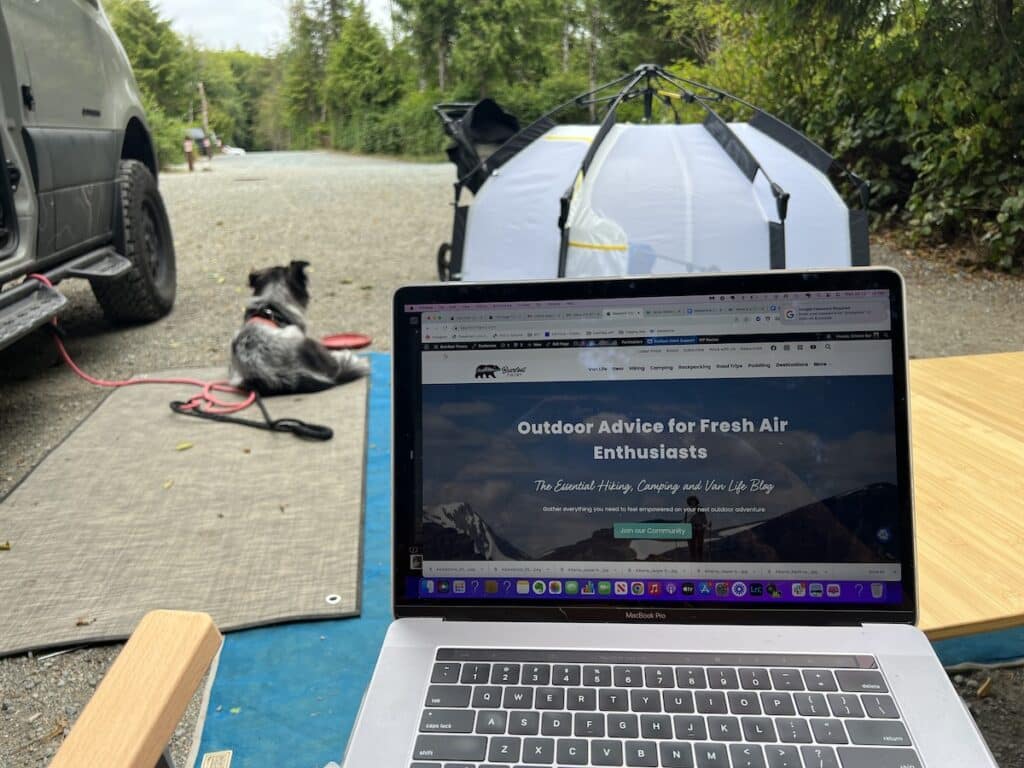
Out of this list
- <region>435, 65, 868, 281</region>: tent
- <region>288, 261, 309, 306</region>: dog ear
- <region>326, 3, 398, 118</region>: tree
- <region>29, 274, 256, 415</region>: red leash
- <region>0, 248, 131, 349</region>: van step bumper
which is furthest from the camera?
<region>326, 3, 398, 118</region>: tree

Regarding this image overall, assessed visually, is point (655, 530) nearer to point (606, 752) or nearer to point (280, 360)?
point (606, 752)

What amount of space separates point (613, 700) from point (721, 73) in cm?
1041

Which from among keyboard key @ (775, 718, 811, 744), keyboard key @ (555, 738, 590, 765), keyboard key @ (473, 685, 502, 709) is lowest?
keyboard key @ (555, 738, 590, 765)

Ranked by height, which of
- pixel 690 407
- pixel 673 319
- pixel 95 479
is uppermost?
pixel 673 319

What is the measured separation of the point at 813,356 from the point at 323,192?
43.2ft

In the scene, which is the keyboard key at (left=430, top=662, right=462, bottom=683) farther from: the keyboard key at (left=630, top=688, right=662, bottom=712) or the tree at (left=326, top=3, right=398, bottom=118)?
the tree at (left=326, top=3, right=398, bottom=118)

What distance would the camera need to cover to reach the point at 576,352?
1179mm

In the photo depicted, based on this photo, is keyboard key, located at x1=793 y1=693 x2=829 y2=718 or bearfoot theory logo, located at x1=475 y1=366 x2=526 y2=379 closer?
keyboard key, located at x1=793 y1=693 x2=829 y2=718

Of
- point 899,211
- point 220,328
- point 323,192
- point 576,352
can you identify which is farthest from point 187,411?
point 323,192

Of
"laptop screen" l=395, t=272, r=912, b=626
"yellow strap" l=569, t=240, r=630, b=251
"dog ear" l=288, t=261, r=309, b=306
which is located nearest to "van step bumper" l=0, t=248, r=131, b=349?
"dog ear" l=288, t=261, r=309, b=306

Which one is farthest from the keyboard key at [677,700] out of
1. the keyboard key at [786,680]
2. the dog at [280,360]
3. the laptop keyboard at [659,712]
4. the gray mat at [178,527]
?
the dog at [280,360]

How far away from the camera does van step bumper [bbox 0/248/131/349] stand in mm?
3529

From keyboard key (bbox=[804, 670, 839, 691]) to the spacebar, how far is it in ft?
0.29

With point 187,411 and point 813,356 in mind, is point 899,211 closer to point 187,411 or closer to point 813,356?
point 187,411
